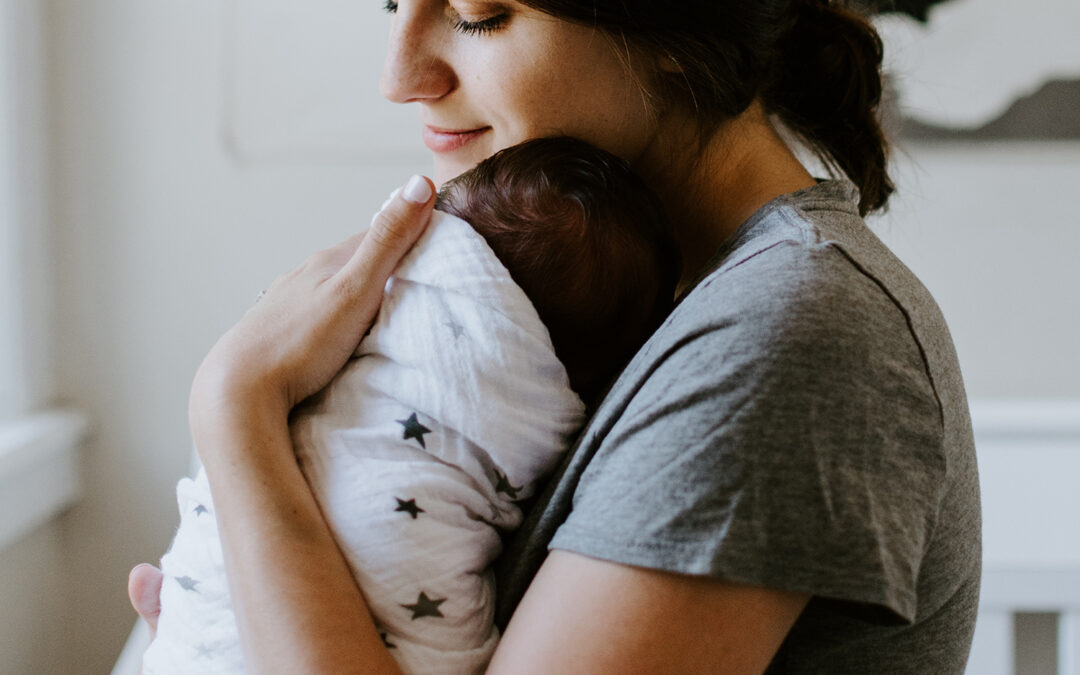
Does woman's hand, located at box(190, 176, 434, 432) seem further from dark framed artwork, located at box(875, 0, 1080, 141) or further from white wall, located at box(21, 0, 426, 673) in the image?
dark framed artwork, located at box(875, 0, 1080, 141)

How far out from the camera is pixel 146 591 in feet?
2.64

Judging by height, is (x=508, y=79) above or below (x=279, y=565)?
above

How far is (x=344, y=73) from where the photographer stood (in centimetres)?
190

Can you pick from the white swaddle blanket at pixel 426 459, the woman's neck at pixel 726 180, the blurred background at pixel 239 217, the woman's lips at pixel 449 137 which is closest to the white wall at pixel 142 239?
the blurred background at pixel 239 217

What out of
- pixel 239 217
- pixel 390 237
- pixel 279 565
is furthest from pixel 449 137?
pixel 239 217

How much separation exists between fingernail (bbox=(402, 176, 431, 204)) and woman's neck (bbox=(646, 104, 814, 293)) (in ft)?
0.82

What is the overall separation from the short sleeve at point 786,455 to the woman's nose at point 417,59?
1.35 feet

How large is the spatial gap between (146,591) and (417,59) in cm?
55

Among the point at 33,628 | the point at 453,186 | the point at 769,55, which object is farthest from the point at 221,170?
the point at 769,55

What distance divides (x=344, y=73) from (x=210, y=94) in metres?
0.29

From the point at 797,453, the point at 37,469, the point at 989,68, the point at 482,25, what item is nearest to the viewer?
the point at 797,453

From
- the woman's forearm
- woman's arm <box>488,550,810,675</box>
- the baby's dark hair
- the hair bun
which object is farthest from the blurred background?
woman's arm <box>488,550,810,675</box>

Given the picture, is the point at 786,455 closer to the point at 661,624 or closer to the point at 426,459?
the point at 661,624

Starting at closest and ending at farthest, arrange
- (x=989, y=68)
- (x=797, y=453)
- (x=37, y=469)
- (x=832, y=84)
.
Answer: (x=797, y=453) → (x=832, y=84) → (x=37, y=469) → (x=989, y=68)
